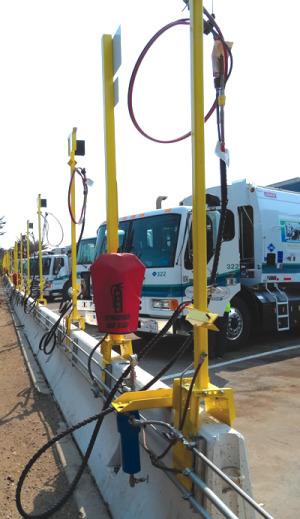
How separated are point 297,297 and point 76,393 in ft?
20.1

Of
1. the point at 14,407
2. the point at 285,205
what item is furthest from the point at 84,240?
the point at 14,407

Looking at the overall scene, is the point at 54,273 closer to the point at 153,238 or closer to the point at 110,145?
the point at 153,238

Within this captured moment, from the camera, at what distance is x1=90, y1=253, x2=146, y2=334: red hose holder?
2619 millimetres

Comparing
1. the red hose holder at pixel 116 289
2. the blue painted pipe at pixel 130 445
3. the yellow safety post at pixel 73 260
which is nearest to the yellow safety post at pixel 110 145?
the red hose holder at pixel 116 289

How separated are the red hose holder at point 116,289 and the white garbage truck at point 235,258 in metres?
3.85

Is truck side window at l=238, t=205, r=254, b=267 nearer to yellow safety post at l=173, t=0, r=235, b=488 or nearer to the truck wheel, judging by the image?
the truck wheel

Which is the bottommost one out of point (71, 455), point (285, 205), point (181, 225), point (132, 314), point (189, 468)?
point (71, 455)

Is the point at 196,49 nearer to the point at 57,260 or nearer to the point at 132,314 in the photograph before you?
the point at 132,314

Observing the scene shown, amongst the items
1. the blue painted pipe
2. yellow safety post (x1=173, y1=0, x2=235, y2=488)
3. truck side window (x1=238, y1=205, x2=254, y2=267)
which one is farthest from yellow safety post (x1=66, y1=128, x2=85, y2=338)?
truck side window (x1=238, y1=205, x2=254, y2=267)

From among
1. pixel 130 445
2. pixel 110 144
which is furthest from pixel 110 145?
pixel 130 445

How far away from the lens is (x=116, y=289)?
8.59ft

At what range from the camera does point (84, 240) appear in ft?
56.0

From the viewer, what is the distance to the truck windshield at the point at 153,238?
279 inches

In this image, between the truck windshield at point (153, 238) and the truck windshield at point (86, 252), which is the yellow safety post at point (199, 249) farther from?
the truck windshield at point (86, 252)
